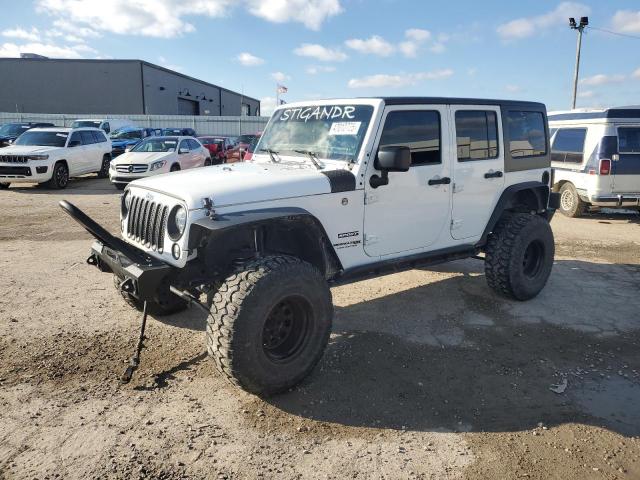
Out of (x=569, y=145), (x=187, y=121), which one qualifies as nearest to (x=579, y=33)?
(x=569, y=145)

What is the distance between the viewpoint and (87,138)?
15391 mm

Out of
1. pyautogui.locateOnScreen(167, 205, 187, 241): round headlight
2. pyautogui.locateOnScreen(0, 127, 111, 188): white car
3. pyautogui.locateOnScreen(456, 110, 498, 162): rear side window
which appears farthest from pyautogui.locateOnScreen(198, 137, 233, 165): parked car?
pyautogui.locateOnScreen(167, 205, 187, 241): round headlight

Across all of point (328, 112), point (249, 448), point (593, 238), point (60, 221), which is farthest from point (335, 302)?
point (60, 221)

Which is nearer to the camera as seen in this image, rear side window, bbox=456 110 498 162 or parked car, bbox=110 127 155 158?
rear side window, bbox=456 110 498 162

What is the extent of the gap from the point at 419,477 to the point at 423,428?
45 centimetres

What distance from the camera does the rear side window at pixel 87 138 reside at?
1516 centimetres

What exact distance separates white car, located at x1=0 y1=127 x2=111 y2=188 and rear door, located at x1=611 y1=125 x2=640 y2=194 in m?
13.6

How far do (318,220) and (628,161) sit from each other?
8636 mm

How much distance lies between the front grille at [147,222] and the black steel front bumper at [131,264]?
0.11 m

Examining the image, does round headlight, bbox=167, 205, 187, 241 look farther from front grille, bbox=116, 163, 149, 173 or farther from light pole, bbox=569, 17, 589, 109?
light pole, bbox=569, 17, 589, 109

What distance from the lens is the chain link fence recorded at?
3416cm

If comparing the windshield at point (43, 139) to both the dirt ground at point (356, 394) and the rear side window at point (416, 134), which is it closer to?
the dirt ground at point (356, 394)

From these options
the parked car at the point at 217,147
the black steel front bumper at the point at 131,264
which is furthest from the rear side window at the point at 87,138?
the black steel front bumper at the point at 131,264

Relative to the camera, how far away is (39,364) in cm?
373
